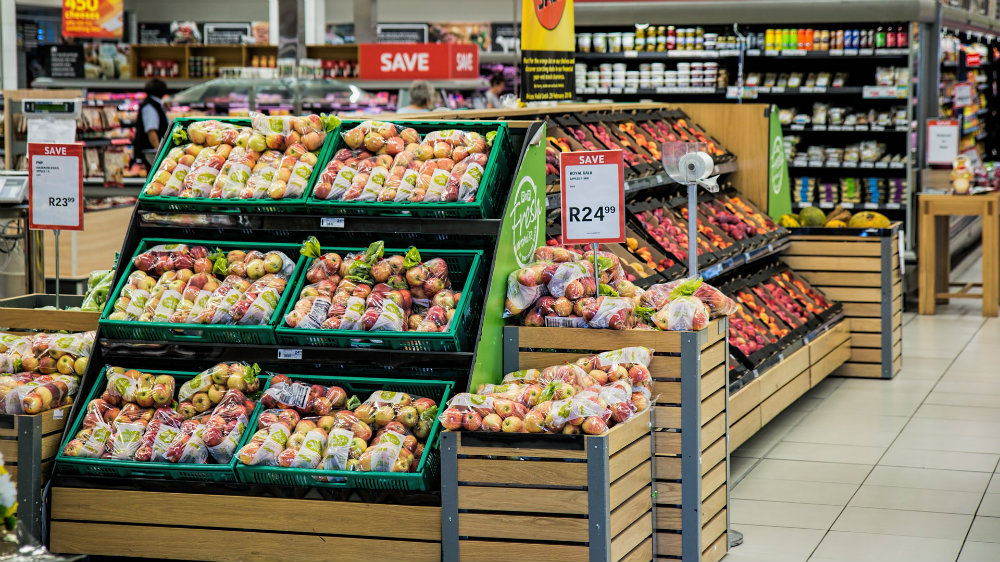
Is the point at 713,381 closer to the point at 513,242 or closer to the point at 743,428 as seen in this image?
the point at 513,242

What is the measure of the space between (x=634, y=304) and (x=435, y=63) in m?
10.2

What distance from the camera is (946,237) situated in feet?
32.4

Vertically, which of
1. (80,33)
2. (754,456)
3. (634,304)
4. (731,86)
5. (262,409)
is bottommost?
(754,456)

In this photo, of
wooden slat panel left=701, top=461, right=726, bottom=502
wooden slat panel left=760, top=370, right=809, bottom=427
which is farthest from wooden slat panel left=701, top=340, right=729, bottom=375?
wooden slat panel left=760, top=370, right=809, bottom=427

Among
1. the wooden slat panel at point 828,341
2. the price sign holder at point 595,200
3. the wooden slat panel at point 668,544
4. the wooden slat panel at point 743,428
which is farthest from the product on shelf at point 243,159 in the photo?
the wooden slat panel at point 828,341

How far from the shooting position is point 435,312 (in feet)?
12.5

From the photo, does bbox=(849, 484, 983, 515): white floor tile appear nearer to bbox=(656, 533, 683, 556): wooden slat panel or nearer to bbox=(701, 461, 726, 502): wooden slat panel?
bbox=(701, 461, 726, 502): wooden slat panel

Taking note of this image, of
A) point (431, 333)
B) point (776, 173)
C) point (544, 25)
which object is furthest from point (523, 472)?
point (776, 173)

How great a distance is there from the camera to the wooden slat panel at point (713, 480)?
162 inches

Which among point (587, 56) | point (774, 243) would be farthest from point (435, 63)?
point (774, 243)

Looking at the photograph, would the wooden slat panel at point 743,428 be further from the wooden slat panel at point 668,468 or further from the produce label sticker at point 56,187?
the produce label sticker at point 56,187

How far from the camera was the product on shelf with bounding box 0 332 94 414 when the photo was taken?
12.5ft

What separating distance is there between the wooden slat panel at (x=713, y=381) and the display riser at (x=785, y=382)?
37.1 inches

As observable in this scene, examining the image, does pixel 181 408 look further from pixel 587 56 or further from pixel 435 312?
pixel 587 56
